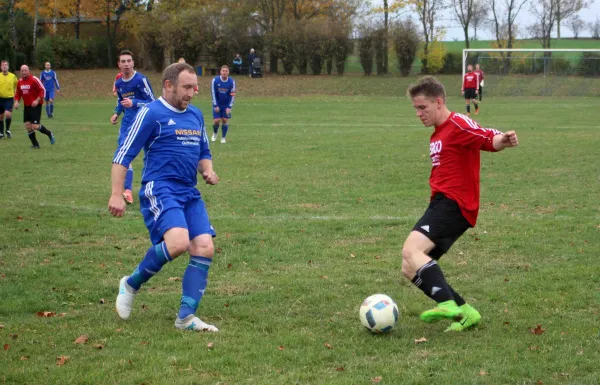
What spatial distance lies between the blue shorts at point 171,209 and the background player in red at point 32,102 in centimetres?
1426

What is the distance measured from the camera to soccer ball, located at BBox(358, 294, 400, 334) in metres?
5.14

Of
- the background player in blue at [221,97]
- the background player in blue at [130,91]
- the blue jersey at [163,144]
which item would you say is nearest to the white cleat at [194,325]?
the blue jersey at [163,144]

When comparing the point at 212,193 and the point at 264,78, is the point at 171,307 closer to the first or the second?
the point at 212,193

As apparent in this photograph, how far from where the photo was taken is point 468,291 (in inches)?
251

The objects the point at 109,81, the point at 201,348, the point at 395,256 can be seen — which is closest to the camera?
the point at 201,348

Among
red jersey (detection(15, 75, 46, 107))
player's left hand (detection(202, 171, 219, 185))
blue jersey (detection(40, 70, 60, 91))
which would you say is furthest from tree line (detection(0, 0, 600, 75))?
player's left hand (detection(202, 171, 219, 185))

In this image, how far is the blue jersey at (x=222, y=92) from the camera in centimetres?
2042

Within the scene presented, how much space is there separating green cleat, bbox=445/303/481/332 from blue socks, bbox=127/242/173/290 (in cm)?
206

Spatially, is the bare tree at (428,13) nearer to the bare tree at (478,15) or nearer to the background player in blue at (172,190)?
the bare tree at (478,15)

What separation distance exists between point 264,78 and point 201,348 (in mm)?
44123

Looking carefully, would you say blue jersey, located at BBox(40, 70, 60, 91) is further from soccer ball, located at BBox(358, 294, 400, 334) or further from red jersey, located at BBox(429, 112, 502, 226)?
soccer ball, located at BBox(358, 294, 400, 334)

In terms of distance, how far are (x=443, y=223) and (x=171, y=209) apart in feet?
6.36

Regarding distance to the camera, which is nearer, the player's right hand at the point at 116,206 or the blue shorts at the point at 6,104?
the player's right hand at the point at 116,206

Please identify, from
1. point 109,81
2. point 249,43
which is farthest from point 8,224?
point 249,43
